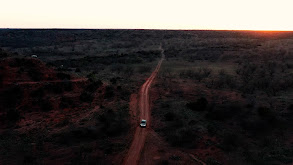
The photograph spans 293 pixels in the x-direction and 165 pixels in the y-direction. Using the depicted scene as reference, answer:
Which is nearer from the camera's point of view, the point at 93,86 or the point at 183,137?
the point at 183,137

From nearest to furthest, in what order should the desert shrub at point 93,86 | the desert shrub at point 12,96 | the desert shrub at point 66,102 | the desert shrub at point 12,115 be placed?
the desert shrub at point 12,115, the desert shrub at point 12,96, the desert shrub at point 66,102, the desert shrub at point 93,86

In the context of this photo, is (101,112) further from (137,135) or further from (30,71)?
(30,71)

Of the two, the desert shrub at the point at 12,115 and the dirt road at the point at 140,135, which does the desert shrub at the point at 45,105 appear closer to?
the desert shrub at the point at 12,115

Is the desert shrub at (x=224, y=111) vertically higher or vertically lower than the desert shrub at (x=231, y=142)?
higher

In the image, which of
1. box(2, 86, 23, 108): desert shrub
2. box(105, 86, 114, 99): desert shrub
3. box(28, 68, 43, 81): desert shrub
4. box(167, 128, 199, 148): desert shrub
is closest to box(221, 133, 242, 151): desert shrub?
box(167, 128, 199, 148): desert shrub

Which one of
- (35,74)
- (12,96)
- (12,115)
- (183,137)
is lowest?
(183,137)

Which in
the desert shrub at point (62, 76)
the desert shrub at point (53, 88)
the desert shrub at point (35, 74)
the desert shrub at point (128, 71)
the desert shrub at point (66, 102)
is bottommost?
the desert shrub at point (66, 102)

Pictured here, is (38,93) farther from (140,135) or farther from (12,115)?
(140,135)

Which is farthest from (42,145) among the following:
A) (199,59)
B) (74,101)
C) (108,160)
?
(199,59)

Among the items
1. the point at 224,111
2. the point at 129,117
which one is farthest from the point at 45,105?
the point at 224,111

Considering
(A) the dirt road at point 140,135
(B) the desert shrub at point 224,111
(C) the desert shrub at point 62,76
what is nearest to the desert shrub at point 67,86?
(C) the desert shrub at point 62,76

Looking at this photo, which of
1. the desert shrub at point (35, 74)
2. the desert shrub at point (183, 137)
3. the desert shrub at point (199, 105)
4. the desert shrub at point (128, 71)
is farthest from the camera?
the desert shrub at point (128, 71)
